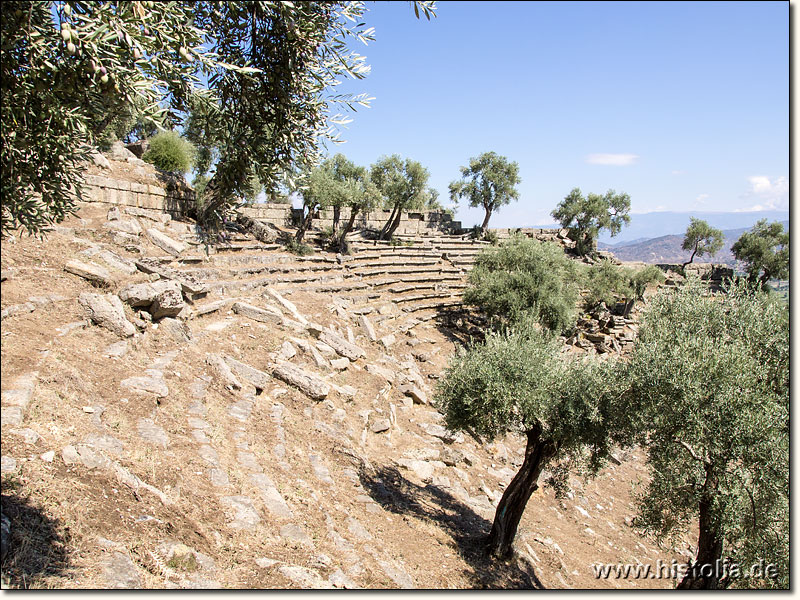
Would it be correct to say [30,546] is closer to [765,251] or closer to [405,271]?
[405,271]

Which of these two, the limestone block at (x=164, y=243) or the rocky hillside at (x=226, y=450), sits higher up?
the limestone block at (x=164, y=243)

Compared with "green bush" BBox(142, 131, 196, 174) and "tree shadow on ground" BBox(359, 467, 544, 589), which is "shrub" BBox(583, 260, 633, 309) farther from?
"green bush" BBox(142, 131, 196, 174)

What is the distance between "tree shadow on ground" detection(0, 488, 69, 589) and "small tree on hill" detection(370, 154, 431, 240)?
108 ft

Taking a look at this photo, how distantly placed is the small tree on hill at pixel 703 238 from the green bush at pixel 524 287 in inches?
1235

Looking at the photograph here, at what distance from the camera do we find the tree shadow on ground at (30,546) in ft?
15.0

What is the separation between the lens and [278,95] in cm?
580

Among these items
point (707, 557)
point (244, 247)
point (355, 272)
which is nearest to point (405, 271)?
point (355, 272)

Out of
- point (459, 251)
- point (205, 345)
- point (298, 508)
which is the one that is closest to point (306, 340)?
point (205, 345)

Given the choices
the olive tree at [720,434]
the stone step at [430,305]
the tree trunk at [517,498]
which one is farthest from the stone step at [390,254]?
the olive tree at [720,434]

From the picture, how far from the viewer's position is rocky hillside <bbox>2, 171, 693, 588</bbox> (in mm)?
5969

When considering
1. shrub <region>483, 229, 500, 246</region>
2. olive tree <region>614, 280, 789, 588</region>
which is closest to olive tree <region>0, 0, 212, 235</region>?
olive tree <region>614, 280, 789, 588</region>

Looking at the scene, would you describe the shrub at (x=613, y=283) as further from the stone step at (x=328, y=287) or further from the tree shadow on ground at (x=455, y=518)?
the tree shadow on ground at (x=455, y=518)

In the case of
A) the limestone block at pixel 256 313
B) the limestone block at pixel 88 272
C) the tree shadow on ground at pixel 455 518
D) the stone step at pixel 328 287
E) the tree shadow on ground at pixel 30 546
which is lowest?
the tree shadow on ground at pixel 455 518

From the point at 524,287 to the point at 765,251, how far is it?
3685cm
